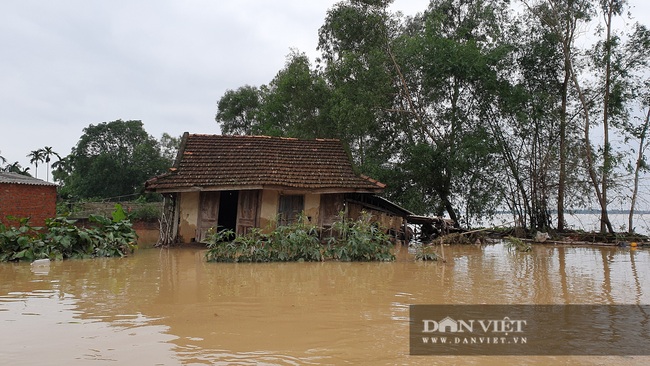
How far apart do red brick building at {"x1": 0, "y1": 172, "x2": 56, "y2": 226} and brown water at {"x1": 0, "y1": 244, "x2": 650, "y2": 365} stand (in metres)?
4.37

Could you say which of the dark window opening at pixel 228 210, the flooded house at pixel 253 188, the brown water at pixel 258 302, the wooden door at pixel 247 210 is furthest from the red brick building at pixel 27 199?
the wooden door at pixel 247 210

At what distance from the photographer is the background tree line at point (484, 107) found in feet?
61.7

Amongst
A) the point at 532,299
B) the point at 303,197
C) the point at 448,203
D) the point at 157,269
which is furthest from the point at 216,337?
the point at 448,203

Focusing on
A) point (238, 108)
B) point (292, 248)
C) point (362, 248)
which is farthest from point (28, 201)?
point (238, 108)

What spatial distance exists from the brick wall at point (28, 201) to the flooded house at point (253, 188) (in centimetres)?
332

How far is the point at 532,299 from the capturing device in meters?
6.86

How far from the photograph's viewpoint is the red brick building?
14.0 meters

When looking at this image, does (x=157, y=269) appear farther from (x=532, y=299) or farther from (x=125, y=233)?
(x=532, y=299)

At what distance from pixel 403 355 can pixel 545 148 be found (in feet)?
58.5

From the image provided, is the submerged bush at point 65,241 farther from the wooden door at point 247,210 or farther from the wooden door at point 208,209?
the wooden door at point 247,210

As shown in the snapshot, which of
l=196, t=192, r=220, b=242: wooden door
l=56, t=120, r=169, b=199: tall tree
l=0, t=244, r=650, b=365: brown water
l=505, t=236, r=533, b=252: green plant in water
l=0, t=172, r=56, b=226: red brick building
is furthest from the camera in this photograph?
l=56, t=120, r=169, b=199: tall tree

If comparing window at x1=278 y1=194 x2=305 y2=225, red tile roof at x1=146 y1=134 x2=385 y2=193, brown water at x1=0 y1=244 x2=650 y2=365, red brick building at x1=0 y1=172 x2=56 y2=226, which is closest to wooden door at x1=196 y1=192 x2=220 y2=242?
red tile roof at x1=146 y1=134 x2=385 y2=193

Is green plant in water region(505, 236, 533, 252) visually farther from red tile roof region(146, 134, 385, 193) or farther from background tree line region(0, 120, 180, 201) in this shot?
background tree line region(0, 120, 180, 201)

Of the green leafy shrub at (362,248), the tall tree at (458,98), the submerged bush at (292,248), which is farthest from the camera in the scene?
the tall tree at (458,98)
